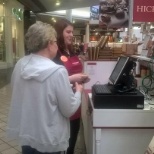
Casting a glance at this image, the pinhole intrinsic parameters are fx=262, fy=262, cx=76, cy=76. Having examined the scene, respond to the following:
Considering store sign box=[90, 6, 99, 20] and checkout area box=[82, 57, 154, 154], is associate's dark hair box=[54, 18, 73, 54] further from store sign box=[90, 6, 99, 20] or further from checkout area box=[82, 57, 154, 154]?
store sign box=[90, 6, 99, 20]

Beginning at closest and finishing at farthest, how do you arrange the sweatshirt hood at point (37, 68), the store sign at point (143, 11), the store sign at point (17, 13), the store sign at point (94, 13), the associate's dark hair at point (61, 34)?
the sweatshirt hood at point (37, 68) → the associate's dark hair at point (61, 34) → the store sign at point (143, 11) → the store sign at point (94, 13) → the store sign at point (17, 13)

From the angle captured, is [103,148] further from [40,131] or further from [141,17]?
[141,17]

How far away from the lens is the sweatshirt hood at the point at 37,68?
63.7 inches

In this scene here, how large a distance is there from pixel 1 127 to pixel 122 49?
2375mm

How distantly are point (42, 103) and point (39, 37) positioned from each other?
0.42 metres

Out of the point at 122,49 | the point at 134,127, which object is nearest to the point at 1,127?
the point at 122,49

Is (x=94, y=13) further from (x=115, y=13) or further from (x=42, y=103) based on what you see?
(x=42, y=103)

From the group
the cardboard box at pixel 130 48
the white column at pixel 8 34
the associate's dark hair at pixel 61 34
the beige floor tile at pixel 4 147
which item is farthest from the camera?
the white column at pixel 8 34

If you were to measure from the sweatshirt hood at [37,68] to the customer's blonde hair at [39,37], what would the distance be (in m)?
0.07

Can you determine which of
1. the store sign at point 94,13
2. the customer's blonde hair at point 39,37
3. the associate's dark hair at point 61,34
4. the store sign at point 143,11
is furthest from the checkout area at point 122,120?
the store sign at point 94,13

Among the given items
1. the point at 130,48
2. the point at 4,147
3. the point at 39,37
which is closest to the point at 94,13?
the point at 130,48

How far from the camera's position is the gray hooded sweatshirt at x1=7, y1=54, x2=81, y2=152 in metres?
1.63

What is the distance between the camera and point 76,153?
3.36 m

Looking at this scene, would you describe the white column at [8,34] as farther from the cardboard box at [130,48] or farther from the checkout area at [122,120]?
the checkout area at [122,120]
